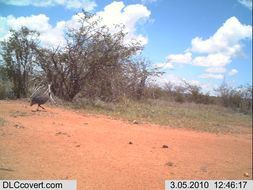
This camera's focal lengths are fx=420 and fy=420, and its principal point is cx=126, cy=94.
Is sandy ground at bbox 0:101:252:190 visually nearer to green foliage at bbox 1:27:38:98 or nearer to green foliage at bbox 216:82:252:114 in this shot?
green foliage at bbox 1:27:38:98

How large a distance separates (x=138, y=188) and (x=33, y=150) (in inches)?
37.9

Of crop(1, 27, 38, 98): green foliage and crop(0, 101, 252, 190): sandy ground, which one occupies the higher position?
crop(1, 27, 38, 98): green foliage

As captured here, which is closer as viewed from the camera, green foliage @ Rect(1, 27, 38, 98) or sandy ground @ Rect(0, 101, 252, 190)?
sandy ground @ Rect(0, 101, 252, 190)

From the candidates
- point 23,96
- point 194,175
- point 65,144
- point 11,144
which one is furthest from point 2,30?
point 194,175

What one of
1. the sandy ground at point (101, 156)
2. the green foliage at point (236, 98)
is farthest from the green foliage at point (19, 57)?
the green foliage at point (236, 98)

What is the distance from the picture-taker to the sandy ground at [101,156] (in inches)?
133

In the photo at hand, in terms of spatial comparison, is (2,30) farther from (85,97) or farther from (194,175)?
(85,97)

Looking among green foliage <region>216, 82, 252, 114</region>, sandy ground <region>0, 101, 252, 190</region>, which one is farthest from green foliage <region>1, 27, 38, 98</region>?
green foliage <region>216, 82, 252, 114</region>

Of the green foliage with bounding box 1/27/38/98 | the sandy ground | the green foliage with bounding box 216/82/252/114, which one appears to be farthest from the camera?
the green foliage with bounding box 216/82/252/114

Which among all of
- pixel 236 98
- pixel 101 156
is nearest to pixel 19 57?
pixel 101 156

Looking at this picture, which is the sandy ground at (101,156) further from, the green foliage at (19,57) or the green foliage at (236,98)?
the green foliage at (236,98)

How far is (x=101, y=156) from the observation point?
15.0 feet

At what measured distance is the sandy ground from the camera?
11.1 ft

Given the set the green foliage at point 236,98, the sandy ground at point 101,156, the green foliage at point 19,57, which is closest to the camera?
the sandy ground at point 101,156
